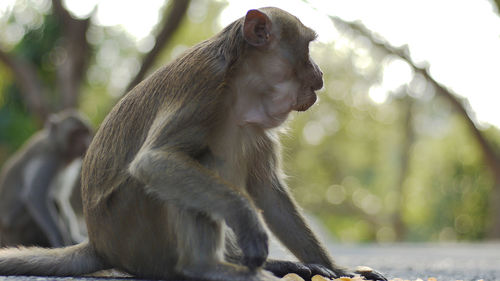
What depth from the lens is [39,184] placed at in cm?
789

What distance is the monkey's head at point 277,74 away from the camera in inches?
115

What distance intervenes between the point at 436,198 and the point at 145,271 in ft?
76.0

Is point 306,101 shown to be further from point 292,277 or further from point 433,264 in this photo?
point 433,264

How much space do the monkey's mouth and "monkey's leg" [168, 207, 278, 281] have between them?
62cm

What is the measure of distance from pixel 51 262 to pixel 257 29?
1.40 metres

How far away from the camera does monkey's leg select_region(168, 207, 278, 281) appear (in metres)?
2.63

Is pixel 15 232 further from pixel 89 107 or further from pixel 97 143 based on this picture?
pixel 89 107

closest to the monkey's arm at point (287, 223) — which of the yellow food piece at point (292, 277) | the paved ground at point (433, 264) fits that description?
the yellow food piece at point (292, 277)

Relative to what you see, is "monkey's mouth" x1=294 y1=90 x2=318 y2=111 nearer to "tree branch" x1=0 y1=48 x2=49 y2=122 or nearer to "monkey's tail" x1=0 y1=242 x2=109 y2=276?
"monkey's tail" x1=0 y1=242 x2=109 y2=276

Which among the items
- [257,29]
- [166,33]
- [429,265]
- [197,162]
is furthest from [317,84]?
[166,33]

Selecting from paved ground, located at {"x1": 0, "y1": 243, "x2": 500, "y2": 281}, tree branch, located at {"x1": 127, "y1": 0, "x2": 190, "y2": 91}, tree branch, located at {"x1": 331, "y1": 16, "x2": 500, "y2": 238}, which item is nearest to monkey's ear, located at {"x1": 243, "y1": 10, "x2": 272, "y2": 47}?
paved ground, located at {"x1": 0, "y1": 243, "x2": 500, "y2": 281}

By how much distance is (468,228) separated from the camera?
73.2 feet

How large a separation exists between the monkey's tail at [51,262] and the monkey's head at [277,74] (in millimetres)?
984

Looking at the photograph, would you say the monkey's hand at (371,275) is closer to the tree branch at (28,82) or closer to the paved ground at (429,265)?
the paved ground at (429,265)
